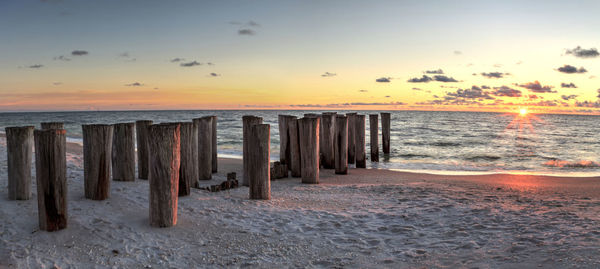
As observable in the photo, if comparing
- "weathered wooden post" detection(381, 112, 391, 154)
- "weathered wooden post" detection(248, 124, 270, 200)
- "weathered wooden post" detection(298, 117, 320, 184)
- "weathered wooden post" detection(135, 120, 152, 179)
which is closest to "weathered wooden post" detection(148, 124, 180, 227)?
"weathered wooden post" detection(248, 124, 270, 200)

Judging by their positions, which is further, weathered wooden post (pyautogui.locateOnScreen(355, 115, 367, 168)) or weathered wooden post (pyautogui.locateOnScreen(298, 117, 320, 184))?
weathered wooden post (pyautogui.locateOnScreen(355, 115, 367, 168))

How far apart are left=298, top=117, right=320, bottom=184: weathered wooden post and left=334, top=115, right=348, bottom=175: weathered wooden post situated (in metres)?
1.60

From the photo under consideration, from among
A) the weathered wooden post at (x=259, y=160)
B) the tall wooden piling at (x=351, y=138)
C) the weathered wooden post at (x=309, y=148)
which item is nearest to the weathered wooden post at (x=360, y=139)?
the tall wooden piling at (x=351, y=138)

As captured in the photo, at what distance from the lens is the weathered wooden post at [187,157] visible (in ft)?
20.4

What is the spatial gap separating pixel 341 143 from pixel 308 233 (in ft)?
17.4

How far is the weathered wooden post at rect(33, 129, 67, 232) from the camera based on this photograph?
4.30 meters

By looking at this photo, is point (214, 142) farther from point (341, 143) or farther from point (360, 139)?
point (360, 139)

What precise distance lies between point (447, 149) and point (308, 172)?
47.0ft

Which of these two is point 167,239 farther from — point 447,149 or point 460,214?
point 447,149

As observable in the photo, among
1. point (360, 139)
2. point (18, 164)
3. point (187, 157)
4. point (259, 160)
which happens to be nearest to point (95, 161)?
point (18, 164)

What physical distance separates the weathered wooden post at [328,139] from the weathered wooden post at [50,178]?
6475mm

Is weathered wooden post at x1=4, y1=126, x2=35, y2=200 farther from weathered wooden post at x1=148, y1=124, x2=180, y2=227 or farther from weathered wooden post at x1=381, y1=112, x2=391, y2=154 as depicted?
weathered wooden post at x1=381, y1=112, x2=391, y2=154

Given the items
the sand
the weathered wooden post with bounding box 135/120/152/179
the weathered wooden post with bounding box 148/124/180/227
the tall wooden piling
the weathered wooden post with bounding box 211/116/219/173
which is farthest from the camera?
the tall wooden piling

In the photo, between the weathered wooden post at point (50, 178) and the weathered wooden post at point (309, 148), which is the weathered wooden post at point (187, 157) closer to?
the weathered wooden post at point (50, 178)
